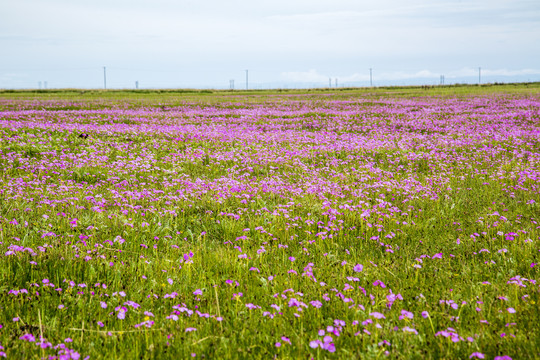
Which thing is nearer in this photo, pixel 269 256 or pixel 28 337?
pixel 28 337

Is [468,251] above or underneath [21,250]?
underneath

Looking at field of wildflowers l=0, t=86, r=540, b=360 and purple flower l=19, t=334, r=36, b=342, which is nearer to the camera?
purple flower l=19, t=334, r=36, b=342

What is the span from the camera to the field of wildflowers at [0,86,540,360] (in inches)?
126

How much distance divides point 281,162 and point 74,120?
15.7 m

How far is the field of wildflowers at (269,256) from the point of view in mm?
3203

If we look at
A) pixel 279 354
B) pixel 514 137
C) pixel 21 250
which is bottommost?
pixel 279 354

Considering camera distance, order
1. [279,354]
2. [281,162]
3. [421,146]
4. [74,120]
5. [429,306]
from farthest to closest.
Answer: [74,120], [421,146], [281,162], [429,306], [279,354]

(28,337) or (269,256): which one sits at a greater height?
(28,337)

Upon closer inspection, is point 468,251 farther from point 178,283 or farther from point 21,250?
point 21,250

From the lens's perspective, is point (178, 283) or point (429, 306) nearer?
point (429, 306)

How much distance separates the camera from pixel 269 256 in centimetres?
517

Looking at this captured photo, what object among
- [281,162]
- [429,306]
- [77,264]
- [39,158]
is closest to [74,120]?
[39,158]

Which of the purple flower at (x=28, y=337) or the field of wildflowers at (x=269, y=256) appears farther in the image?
the field of wildflowers at (x=269, y=256)

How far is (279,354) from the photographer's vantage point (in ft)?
10.1
